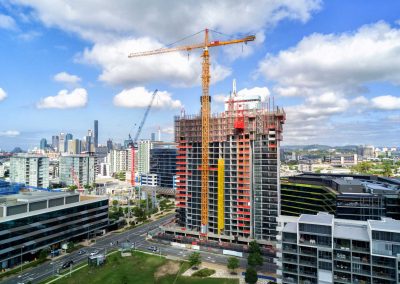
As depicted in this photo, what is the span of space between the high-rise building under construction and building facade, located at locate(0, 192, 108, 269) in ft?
137

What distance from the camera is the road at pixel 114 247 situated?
99188mm

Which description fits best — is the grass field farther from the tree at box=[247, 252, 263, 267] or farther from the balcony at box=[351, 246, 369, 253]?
the balcony at box=[351, 246, 369, 253]

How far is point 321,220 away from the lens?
259 feet

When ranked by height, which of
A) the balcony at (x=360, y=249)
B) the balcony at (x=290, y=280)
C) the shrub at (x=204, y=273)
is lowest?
the shrub at (x=204, y=273)

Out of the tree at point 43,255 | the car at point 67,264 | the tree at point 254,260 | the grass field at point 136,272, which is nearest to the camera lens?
the grass field at point 136,272

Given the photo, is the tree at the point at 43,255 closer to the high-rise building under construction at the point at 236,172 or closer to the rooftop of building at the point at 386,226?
the high-rise building under construction at the point at 236,172

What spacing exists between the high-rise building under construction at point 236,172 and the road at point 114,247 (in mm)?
13595

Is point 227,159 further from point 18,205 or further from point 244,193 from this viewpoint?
point 18,205

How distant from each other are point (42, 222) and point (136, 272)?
43.5m

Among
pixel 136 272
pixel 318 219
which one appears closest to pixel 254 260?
pixel 318 219

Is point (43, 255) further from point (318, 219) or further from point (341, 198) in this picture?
point (341, 198)

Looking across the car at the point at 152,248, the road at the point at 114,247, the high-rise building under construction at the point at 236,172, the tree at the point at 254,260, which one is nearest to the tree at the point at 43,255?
the road at the point at 114,247

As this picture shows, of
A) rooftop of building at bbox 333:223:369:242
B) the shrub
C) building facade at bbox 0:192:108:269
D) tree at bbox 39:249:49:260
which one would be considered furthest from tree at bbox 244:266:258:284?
building facade at bbox 0:192:108:269

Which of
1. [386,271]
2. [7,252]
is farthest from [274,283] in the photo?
[7,252]
